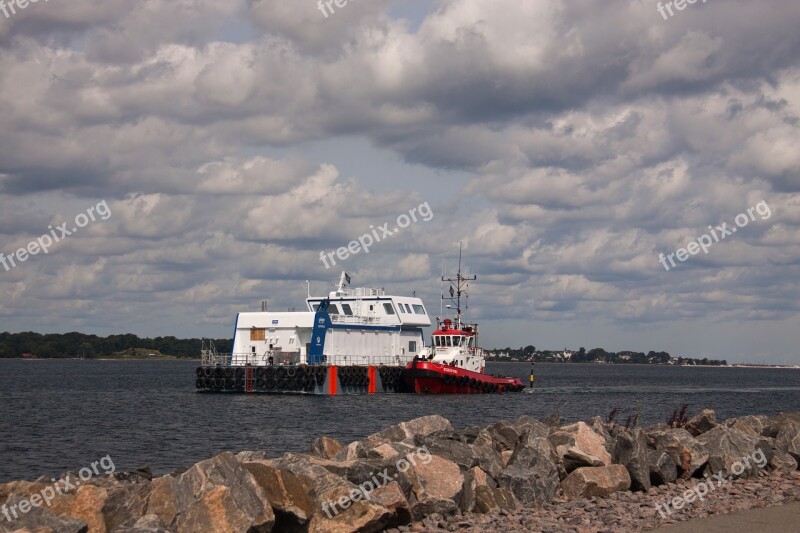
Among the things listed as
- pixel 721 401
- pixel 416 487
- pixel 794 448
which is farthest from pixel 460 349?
pixel 416 487

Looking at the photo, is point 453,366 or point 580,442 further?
point 453,366

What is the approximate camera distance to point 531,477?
15.8 m

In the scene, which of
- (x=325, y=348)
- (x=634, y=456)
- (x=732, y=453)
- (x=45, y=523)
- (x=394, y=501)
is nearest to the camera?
(x=45, y=523)

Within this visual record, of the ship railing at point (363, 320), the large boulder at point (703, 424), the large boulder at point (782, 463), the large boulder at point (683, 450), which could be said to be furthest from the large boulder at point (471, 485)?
the ship railing at point (363, 320)

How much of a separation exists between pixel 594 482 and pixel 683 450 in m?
2.64

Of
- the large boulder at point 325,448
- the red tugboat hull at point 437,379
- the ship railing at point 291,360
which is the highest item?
the ship railing at point 291,360

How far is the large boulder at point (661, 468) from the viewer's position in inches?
684

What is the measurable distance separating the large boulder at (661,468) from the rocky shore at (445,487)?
1.1 inches

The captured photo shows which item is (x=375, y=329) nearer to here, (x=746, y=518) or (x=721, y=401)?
(x=721, y=401)

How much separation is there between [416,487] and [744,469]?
7.68m

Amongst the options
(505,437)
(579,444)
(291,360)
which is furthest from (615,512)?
(291,360)

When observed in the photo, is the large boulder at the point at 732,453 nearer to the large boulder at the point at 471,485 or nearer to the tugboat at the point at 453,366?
the large boulder at the point at 471,485

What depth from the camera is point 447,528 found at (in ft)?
45.1

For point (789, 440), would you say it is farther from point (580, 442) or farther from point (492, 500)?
point (492, 500)
